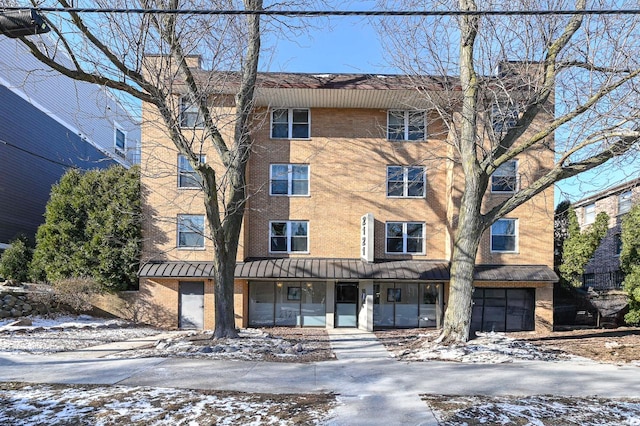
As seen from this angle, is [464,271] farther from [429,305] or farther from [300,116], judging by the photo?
[300,116]

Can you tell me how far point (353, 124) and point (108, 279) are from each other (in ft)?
40.1

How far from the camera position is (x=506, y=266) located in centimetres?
1830

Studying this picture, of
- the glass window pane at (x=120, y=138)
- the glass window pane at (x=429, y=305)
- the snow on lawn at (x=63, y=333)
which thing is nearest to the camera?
the snow on lawn at (x=63, y=333)

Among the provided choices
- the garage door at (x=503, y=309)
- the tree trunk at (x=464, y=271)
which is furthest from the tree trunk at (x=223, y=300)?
the garage door at (x=503, y=309)

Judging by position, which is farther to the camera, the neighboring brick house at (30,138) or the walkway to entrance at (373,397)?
the neighboring brick house at (30,138)

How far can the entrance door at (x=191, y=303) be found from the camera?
60.1 feet

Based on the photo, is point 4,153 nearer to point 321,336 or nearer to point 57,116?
point 57,116

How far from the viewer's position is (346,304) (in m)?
19.1

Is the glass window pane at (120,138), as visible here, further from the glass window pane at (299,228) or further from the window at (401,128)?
the window at (401,128)

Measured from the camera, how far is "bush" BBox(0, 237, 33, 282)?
19172 millimetres

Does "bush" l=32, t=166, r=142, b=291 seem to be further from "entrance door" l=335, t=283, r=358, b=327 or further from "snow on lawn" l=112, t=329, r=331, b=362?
"entrance door" l=335, t=283, r=358, b=327

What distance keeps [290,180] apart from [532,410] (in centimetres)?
1441

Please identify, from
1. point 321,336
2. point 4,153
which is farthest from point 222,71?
point 4,153

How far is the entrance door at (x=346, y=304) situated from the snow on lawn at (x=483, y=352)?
266 inches
